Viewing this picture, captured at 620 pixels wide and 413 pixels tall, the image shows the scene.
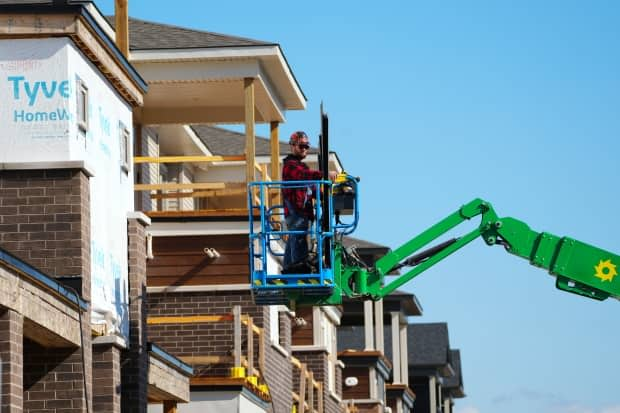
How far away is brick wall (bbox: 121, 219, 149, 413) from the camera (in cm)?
2508

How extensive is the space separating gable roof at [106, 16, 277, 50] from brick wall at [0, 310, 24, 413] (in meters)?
16.7

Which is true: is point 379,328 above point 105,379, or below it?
above

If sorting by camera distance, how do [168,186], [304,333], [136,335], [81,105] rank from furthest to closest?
[304,333]
[168,186]
[136,335]
[81,105]

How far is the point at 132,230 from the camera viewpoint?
85.5ft

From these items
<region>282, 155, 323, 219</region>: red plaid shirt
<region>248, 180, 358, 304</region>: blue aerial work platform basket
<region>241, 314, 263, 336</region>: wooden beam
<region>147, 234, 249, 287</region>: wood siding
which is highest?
<region>147, 234, 249, 287</region>: wood siding

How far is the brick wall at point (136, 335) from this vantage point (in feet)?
82.3

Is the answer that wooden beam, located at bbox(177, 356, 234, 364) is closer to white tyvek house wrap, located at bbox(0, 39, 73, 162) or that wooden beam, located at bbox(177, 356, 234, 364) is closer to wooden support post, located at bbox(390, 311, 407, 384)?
white tyvek house wrap, located at bbox(0, 39, 73, 162)

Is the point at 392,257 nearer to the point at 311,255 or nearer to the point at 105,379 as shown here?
the point at 311,255

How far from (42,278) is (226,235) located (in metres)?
15.2

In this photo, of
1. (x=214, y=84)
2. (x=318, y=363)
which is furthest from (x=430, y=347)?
(x=214, y=84)

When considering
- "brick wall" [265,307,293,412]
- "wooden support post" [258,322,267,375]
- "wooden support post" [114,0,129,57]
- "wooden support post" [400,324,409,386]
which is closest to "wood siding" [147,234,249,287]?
"brick wall" [265,307,293,412]

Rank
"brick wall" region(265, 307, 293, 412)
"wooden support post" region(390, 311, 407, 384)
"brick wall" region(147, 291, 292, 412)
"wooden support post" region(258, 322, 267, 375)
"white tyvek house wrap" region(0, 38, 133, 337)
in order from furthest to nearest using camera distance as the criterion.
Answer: "wooden support post" region(390, 311, 407, 384) < "brick wall" region(265, 307, 293, 412) < "wooden support post" region(258, 322, 267, 375) < "brick wall" region(147, 291, 292, 412) < "white tyvek house wrap" region(0, 38, 133, 337)

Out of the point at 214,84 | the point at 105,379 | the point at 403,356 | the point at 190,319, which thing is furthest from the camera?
the point at 403,356

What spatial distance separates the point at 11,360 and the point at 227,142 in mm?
30360
